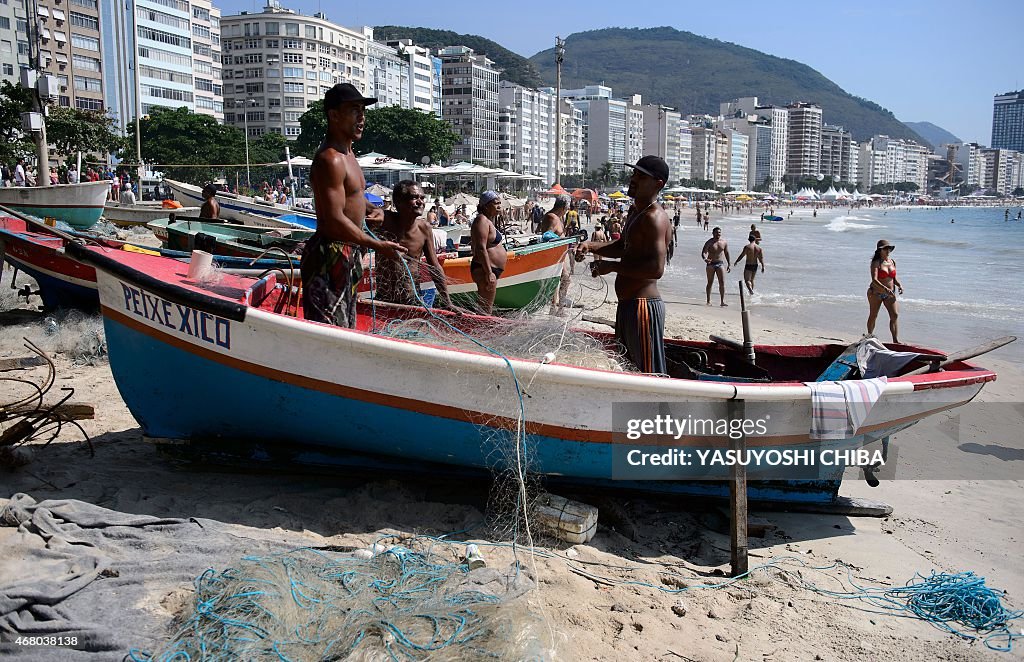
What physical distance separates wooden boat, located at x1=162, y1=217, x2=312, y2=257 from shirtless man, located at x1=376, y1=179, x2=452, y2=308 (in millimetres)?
3745

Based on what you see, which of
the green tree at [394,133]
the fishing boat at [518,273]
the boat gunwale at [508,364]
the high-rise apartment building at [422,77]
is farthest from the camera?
the high-rise apartment building at [422,77]

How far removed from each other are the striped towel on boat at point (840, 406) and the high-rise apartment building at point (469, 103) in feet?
398

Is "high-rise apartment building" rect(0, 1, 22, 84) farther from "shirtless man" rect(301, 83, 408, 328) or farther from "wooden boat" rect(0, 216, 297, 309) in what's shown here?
"shirtless man" rect(301, 83, 408, 328)

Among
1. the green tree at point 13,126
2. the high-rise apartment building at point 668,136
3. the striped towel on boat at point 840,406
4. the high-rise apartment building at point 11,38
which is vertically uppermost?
the high-rise apartment building at point 668,136

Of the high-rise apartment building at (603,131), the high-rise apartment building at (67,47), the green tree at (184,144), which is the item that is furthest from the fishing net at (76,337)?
the high-rise apartment building at (603,131)

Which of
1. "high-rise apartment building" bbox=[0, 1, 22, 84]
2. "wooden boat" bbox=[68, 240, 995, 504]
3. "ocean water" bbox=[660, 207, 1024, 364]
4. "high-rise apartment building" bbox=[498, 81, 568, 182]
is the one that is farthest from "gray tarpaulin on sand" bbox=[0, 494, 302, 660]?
"high-rise apartment building" bbox=[498, 81, 568, 182]

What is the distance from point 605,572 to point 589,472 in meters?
0.68

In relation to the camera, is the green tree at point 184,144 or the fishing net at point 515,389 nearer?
the fishing net at point 515,389

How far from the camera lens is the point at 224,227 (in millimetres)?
12047

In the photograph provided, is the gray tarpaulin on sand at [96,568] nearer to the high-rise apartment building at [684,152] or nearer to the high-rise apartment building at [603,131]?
the high-rise apartment building at [603,131]

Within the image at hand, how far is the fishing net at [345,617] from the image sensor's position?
3.05m

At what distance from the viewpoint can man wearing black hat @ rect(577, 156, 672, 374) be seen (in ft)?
16.4

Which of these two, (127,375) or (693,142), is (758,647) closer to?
(127,375)

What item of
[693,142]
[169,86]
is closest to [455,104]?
[169,86]
